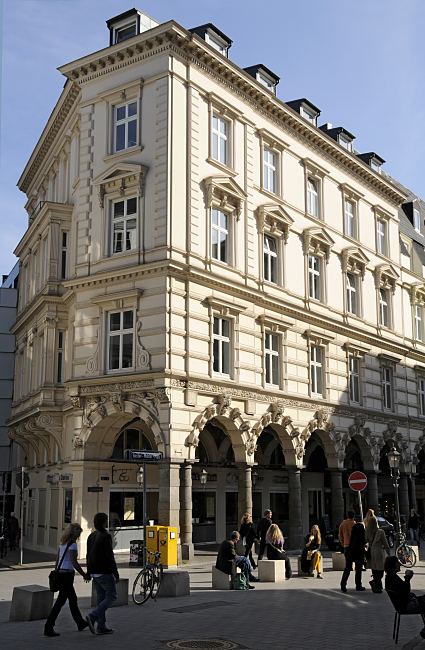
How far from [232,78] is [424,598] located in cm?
2586

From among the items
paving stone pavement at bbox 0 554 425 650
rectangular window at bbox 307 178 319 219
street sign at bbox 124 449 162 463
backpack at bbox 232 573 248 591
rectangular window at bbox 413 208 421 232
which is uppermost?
rectangular window at bbox 413 208 421 232

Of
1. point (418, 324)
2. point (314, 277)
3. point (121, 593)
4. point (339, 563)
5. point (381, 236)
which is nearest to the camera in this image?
point (121, 593)

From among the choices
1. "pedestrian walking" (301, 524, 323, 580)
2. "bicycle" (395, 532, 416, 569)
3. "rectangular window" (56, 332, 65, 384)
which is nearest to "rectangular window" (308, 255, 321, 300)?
"rectangular window" (56, 332, 65, 384)

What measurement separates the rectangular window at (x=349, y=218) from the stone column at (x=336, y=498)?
41.3 feet

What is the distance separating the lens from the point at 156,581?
686 inches

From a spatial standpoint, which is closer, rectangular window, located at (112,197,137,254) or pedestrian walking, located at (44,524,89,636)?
pedestrian walking, located at (44,524,89,636)

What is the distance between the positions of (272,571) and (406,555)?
693cm

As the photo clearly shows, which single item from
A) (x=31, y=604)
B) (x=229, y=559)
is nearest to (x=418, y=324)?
(x=229, y=559)

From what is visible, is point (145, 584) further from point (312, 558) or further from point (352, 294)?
point (352, 294)

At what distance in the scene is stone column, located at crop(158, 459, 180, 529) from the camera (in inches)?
1075

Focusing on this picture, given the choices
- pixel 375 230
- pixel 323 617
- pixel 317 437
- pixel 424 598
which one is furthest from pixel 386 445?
pixel 424 598

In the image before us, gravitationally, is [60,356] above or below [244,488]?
above

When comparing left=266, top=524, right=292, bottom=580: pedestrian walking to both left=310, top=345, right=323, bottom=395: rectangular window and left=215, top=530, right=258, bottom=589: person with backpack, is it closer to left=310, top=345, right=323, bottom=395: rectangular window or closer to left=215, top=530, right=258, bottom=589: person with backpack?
left=215, top=530, right=258, bottom=589: person with backpack

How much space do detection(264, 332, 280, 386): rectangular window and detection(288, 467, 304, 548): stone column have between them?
4068mm
